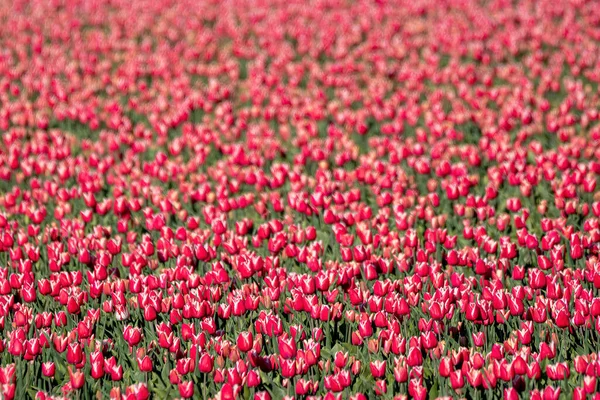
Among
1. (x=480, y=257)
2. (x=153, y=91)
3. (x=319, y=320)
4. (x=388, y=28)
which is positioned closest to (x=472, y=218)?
(x=480, y=257)

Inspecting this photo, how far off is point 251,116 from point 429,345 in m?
4.68

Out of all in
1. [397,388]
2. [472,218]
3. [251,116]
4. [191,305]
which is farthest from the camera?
[251,116]

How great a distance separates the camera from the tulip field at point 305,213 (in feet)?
12.4

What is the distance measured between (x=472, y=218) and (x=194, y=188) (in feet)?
6.87

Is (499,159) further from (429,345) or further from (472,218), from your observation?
(429,345)

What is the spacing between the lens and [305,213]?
5.64m

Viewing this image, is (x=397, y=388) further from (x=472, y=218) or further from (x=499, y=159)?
(x=499, y=159)

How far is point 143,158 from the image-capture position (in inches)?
282

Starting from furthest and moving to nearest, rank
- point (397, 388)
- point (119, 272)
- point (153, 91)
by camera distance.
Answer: point (153, 91)
point (119, 272)
point (397, 388)

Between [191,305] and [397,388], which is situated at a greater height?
[191,305]

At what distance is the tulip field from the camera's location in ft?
12.4

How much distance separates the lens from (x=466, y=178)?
Result: 229 inches

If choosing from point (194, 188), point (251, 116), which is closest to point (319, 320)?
point (194, 188)

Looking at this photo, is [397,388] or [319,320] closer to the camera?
[397,388]
